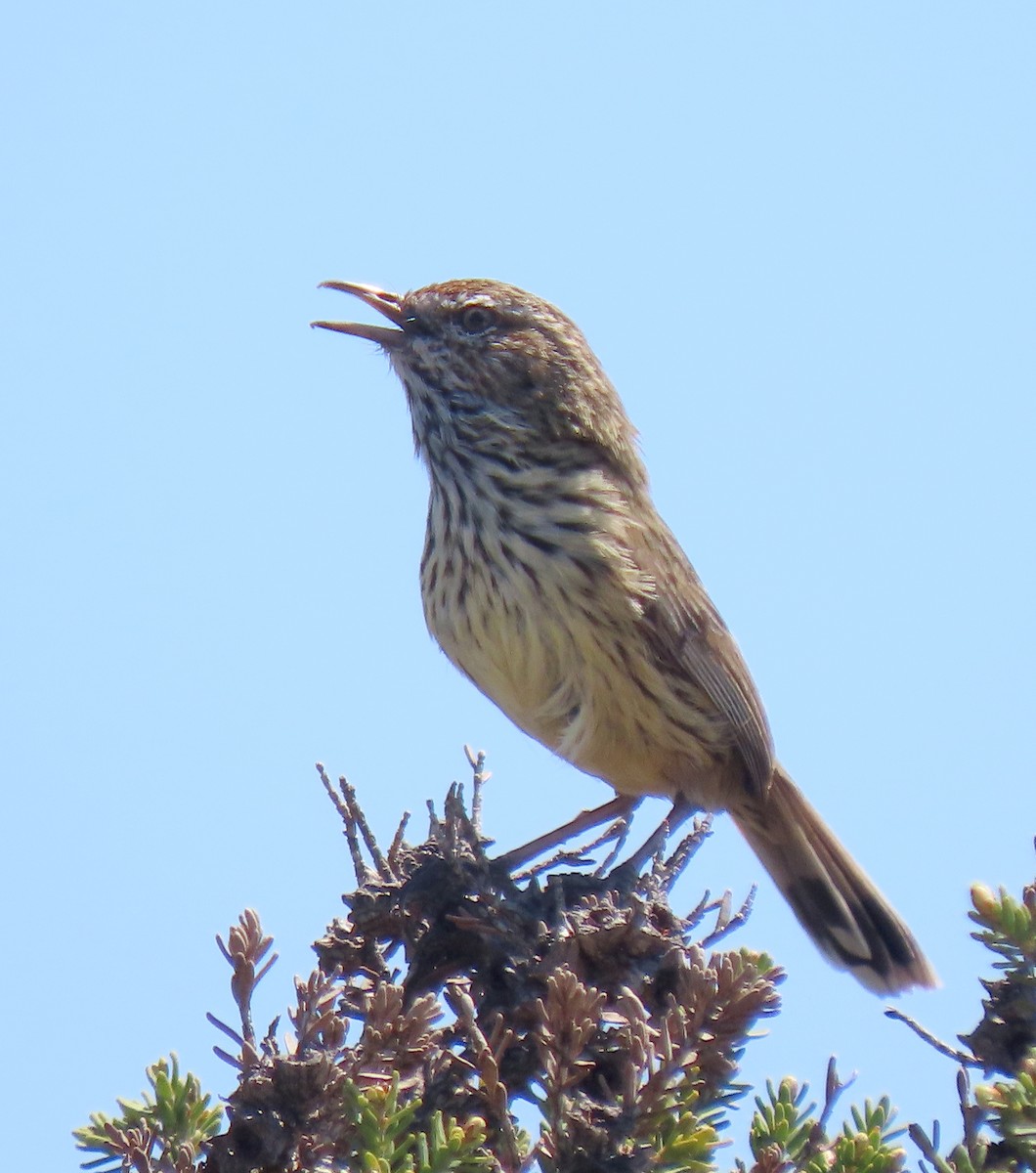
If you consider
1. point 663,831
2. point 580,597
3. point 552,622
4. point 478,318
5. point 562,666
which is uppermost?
point 478,318

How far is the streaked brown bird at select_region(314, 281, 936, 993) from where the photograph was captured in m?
4.99

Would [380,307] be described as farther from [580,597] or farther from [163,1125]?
[163,1125]

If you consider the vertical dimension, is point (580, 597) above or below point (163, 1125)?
above

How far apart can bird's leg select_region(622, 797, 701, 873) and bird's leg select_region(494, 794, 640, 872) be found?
191 millimetres

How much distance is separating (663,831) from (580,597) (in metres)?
0.82

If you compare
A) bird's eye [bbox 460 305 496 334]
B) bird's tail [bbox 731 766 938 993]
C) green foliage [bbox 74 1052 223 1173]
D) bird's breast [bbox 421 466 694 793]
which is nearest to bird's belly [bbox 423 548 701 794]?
bird's breast [bbox 421 466 694 793]

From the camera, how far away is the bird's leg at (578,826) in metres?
5.04

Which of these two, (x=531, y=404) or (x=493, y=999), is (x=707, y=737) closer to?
(x=531, y=404)

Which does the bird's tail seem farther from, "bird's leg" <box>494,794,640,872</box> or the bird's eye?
the bird's eye

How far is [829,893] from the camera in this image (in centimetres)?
586

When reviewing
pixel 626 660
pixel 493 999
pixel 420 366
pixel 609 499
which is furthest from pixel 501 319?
pixel 493 999

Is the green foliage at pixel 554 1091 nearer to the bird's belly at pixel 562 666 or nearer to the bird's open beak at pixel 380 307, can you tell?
the bird's belly at pixel 562 666

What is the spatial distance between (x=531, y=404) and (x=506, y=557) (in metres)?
0.88

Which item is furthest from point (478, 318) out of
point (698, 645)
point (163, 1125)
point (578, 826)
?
point (163, 1125)
